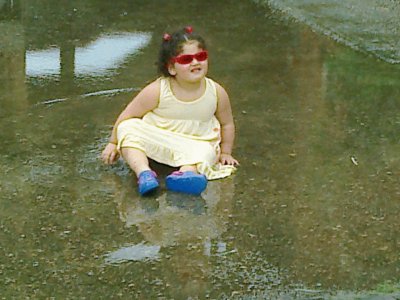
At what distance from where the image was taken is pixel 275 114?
14.7ft

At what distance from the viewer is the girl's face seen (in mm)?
3801

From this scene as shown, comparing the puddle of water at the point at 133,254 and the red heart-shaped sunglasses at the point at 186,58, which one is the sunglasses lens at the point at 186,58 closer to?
the red heart-shaped sunglasses at the point at 186,58

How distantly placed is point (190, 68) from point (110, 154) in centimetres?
50

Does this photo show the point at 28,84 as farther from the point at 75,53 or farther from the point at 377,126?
the point at 377,126

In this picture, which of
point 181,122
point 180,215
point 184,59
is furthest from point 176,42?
point 180,215

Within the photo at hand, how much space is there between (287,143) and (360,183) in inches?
20.0

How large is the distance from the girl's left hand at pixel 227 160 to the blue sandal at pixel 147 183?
1.29 ft

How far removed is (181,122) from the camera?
389 cm

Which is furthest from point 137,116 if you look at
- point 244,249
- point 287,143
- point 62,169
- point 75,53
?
point 75,53

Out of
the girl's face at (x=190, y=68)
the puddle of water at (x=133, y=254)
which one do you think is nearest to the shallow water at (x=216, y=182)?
the puddle of water at (x=133, y=254)

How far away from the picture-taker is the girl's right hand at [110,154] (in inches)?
153

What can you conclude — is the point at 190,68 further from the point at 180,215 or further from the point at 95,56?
the point at 95,56

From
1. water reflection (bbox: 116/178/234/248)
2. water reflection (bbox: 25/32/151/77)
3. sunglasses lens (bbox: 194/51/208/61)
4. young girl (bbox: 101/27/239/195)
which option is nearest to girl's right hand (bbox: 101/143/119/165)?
young girl (bbox: 101/27/239/195)

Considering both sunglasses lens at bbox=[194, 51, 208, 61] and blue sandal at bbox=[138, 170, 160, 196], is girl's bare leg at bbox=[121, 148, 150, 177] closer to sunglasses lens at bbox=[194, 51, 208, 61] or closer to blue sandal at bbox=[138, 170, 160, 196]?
blue sandal at bbox=[138, 170, 160, 196]
